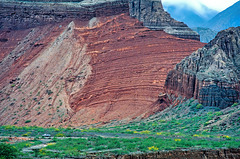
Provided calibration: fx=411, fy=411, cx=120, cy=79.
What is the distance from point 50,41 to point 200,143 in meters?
47.1

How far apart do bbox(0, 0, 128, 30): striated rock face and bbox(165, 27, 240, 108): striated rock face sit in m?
25.1

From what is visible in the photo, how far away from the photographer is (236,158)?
21.0 meters

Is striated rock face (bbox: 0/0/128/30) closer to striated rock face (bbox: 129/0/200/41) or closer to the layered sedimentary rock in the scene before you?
the layered sedimentary rock

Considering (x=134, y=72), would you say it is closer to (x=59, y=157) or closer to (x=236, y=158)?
(x=236, y=158)

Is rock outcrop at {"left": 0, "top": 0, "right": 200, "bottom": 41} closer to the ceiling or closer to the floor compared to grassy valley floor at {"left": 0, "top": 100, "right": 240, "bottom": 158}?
closer to the ceiling

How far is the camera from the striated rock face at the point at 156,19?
2372 inches

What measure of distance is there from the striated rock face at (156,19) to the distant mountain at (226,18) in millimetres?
47300

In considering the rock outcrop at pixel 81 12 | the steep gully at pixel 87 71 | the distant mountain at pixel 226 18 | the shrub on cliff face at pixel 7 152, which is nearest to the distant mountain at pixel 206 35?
the distant mountain at pixel 226 18

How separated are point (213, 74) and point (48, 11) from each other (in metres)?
39.2

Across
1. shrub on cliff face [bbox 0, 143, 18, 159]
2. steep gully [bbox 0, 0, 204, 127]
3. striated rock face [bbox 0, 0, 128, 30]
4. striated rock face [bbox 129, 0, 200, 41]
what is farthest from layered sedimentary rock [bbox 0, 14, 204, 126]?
shrub on cliff face [bbox 0, 143, 18, 159]

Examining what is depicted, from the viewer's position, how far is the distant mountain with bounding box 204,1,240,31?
107500 millimetres

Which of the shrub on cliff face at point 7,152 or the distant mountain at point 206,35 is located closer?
the shrub on cliff face at point 7,152

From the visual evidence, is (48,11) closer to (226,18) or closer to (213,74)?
(213,74)

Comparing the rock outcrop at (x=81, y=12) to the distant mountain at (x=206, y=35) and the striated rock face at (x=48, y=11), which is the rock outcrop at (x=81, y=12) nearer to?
the striated rock face at (x=48, y=11)
